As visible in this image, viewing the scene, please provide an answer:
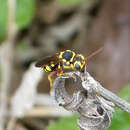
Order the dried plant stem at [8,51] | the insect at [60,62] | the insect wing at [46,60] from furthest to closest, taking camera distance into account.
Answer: the dried plant stem at [8,51] < the insect wing at [46,60] < the insect at [60,62]

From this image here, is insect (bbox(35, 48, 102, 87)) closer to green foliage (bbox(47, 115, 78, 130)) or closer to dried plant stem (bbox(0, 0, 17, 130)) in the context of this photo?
green foliage (bbox(47, 115, 78, 130))

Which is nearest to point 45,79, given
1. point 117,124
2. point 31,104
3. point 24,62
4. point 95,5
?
point 24,62

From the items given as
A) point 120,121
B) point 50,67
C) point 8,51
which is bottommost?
point 120,121

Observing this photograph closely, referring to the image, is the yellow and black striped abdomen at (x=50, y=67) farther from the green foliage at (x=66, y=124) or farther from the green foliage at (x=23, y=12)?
the green foliage at (x=23, y=12)

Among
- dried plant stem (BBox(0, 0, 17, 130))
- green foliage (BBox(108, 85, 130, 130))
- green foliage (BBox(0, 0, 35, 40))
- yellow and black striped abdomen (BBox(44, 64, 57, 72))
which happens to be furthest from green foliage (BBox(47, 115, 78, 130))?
green foliage (BBox(0, 0, 35, 40))

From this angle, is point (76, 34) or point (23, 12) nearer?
point (23, 12)

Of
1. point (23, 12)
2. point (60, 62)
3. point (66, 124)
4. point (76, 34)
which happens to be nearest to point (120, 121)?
point (60, 62)

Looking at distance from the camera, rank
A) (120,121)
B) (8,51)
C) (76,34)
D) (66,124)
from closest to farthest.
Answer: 1. (120,121)
2. (66,124)
3. (8,51)
4. (76,34)

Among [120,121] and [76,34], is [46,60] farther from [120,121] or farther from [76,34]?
[76,34]

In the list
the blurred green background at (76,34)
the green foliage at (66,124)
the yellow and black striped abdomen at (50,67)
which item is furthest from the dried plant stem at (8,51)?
the yellow and black striped abdomen at (50,67)

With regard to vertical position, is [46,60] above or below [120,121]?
above

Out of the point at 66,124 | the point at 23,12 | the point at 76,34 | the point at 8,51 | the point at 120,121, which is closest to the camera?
the point at 120,121

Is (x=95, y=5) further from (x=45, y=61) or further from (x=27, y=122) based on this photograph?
(x=45, y=61)
